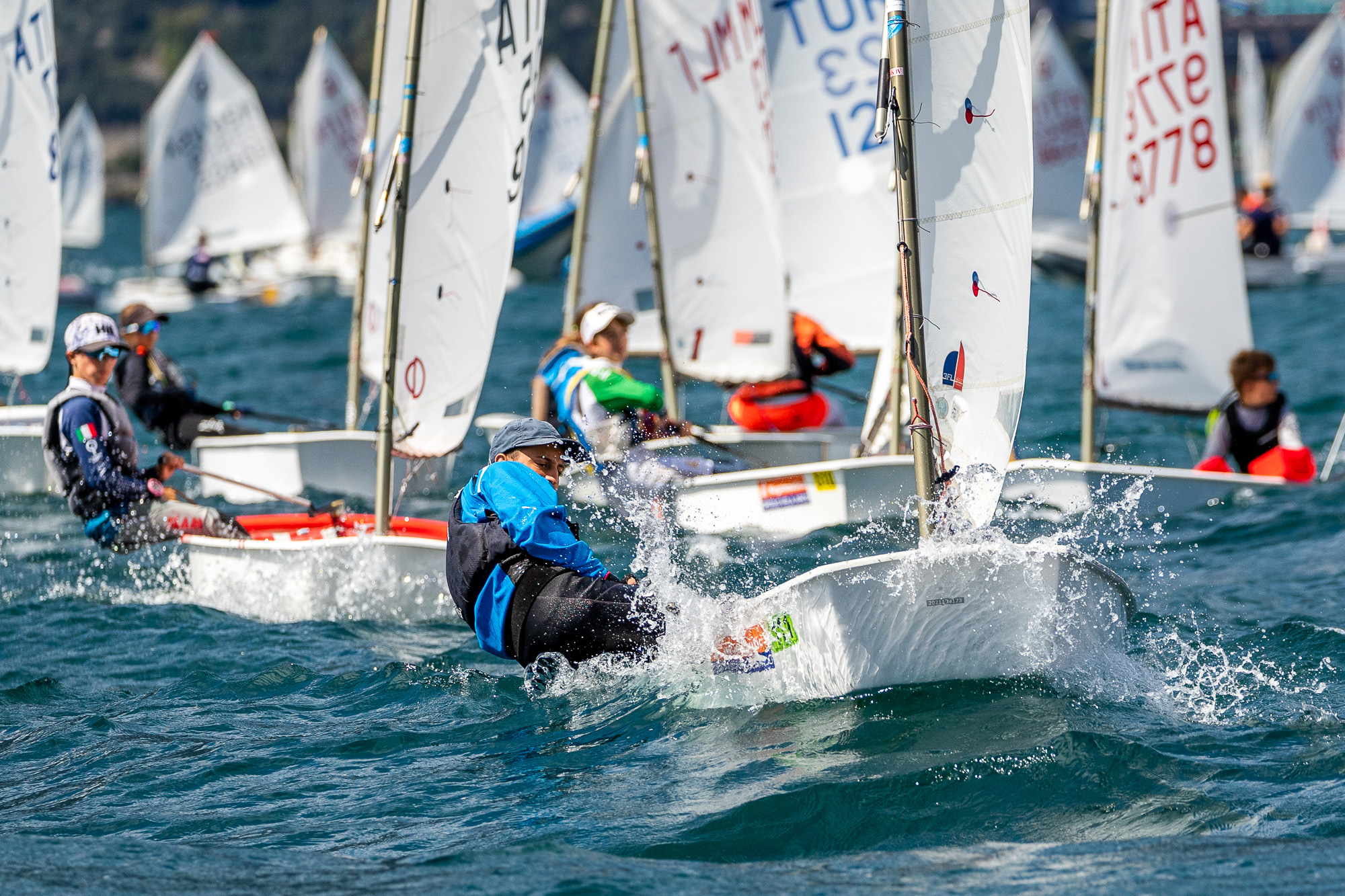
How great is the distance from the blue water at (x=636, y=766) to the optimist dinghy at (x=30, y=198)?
3.75m

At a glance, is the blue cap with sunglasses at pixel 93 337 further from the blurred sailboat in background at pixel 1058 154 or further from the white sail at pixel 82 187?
the white sail at pixel 82 187

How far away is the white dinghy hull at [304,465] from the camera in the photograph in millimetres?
8461

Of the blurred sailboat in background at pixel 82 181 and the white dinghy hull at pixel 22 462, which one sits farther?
the blurred sailboat in background at pixel 82 181

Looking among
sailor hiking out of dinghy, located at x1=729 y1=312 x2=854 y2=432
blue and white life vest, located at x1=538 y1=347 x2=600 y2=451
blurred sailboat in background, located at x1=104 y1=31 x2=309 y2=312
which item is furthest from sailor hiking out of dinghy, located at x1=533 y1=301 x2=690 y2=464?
blurred sailboat in background, located at x1=104 y1=31 x2=309 y2=312

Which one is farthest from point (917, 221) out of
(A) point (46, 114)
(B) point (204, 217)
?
(B) point (204, 217)

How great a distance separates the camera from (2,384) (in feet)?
39.7

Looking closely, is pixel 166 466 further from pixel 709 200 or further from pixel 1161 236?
pixel 1161 236

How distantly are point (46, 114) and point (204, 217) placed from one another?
45.3 ft

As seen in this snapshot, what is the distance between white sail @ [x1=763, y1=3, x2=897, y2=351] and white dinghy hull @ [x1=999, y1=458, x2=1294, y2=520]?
9.70 ft

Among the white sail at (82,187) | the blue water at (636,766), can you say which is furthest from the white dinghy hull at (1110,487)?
the white sail at (82,187)

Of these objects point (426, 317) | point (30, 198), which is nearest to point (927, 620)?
point (426, 317)

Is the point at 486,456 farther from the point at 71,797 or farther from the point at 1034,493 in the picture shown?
the point at 71,797

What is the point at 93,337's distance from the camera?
629 cm

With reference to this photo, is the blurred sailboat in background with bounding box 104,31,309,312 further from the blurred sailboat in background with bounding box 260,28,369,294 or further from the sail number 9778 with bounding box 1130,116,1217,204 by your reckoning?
the sail number 9778 with bounding box 1130,116,1217,204
